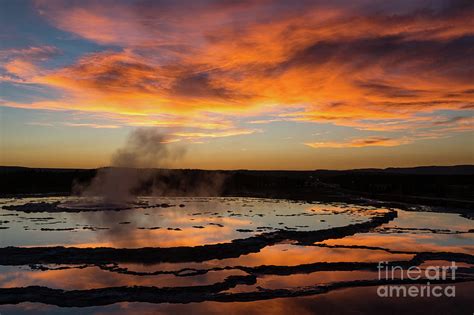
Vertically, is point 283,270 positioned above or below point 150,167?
below

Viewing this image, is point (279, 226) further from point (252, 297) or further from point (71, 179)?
point (71, 179)

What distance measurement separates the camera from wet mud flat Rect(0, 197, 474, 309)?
929 centimetres

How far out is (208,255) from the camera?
12.6 m

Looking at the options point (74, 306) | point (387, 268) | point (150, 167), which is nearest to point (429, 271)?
point (387, 268)

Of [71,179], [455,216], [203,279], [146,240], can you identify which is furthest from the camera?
[71,179]

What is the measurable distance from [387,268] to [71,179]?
1691 inches

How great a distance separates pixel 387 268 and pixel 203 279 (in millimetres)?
4844

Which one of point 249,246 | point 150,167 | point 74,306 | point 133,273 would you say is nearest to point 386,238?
point 249,246

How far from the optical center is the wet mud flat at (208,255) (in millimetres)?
9289

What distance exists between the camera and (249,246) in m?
13.8

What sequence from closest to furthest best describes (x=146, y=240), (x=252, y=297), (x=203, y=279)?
(x=252, y=297), (x=203, y=279), (x=146, y=240)

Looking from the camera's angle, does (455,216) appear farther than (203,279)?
Yes

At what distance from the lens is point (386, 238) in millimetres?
16000

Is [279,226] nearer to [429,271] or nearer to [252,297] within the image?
[429,271]
